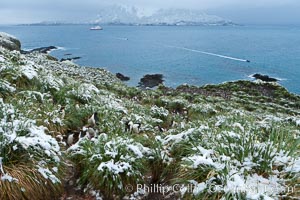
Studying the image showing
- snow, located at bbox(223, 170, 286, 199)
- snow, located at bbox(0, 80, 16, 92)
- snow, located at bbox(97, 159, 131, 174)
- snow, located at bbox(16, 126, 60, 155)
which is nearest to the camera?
snow, located at bbox(223, 170, 286, 199)

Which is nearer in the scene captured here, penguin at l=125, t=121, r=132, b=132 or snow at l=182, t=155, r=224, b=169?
snow at l=182, t=155, r=224, b=169

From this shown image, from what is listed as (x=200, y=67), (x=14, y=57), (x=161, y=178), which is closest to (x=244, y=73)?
(x=200, y=67)

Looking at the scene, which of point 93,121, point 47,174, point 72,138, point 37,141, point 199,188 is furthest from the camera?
point 93,121

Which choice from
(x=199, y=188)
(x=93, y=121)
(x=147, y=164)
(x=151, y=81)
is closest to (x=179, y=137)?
(x=147, y=164)

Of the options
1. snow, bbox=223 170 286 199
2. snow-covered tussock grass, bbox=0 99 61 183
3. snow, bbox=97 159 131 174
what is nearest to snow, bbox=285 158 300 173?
snow, bbox=223 170 286 199

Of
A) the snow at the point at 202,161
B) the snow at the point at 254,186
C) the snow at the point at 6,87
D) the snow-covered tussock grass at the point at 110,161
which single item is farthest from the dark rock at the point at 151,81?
the snow at the point at 254,186

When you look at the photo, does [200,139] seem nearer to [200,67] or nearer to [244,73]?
[244,73]

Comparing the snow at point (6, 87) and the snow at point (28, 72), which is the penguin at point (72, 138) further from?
the snow at point (28, 72)

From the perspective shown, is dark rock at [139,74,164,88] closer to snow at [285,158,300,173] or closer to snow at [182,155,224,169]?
snow at [182,155,224,169]

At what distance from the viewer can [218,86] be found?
37000mm

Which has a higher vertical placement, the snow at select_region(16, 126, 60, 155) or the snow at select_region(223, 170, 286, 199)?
the snow at select_region(16, 126, 60, 155)

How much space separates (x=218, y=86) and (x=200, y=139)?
32728mm

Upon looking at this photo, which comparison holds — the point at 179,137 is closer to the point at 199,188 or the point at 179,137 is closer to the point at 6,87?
the point at 199,188

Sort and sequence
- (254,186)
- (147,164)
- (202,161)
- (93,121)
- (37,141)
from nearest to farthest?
1. (254,186)
2. (202,161)
3. (37,141)
4. (147,164)
5. (93,121)
